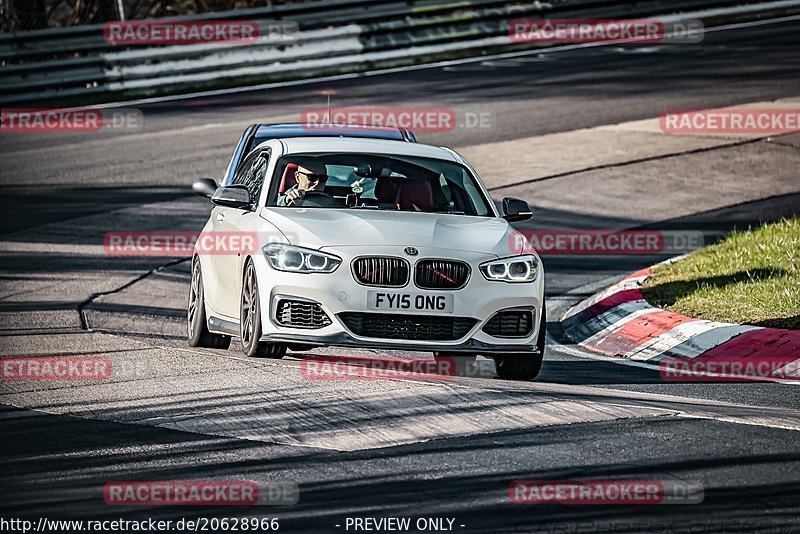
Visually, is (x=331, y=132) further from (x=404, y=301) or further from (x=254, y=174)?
(x=404, y=301)

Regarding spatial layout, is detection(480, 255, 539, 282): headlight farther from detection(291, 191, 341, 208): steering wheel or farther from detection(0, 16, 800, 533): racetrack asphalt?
detection(291, 191, 341, 208): steering wheel

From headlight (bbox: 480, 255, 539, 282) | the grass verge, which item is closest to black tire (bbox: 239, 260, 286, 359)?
headlight (bbox: 480, 255, 539, 282)

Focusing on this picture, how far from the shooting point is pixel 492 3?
28.4m

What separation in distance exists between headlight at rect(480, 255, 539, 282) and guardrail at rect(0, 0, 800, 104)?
15949 mm

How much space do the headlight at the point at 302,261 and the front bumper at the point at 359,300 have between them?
38 mm

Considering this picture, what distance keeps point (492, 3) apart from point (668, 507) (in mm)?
23281

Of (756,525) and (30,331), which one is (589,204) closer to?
(30,331)

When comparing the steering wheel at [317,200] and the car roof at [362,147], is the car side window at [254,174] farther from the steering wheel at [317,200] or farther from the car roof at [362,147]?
the steering wheel at [317,200]

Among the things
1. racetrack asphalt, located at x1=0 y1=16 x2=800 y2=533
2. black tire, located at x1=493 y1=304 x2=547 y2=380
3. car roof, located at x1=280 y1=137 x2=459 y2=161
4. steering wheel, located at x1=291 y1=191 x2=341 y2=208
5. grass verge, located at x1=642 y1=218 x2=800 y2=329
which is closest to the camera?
racetrack asphalt, located at x1=0 y1=16 x2=800 y2=533

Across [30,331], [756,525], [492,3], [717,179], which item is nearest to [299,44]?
[492,3]

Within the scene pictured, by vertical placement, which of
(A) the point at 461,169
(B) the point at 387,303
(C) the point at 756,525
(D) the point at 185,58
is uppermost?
(D) the point at 185,58

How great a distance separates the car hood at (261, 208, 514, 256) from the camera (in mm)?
9359

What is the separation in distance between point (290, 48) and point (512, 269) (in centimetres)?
1744

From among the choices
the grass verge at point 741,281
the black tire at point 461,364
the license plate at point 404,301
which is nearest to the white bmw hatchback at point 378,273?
the license plate at point 404,301
